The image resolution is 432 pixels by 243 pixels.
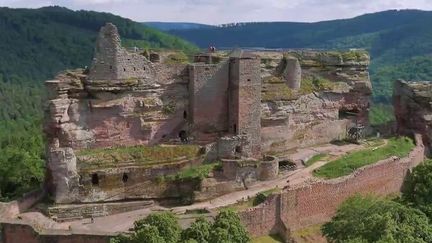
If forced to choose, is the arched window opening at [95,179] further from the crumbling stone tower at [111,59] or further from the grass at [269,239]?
the grass at [269,239]

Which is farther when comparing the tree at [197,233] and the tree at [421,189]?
the tree at [421,189]

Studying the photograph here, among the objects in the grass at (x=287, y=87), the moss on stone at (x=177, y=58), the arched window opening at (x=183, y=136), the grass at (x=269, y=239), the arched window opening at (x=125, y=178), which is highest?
the moss on stone at (x=177, y=58)

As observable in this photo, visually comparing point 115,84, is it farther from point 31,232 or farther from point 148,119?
point 31,232

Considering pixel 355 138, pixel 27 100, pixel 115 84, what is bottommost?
pixel 27 100

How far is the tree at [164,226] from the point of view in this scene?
26.6 metres

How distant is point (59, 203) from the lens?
3509cm

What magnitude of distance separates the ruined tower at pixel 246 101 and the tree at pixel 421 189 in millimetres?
10733

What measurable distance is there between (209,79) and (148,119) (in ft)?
15.1

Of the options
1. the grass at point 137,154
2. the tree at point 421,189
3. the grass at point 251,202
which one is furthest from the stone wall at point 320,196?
the grass at point 137,154

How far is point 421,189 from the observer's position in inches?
1321

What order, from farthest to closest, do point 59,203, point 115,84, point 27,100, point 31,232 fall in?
point 27,100 < point 115,84 < point 59,203 < point 31,232

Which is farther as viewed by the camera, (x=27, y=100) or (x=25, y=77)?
(x=25, y=77)

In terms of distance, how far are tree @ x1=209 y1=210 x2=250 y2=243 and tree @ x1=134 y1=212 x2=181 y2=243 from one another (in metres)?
1.47

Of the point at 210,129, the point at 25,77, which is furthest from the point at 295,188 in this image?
the point at 25,77
